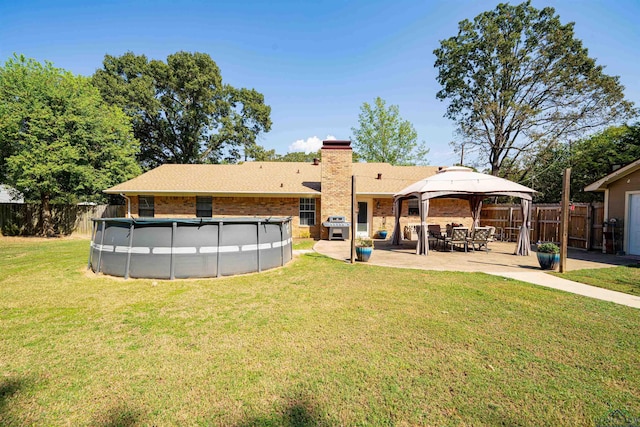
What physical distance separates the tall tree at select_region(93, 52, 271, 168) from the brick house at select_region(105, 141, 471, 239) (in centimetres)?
1226

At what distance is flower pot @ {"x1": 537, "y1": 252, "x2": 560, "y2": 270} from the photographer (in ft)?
24.9

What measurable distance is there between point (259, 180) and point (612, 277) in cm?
1479

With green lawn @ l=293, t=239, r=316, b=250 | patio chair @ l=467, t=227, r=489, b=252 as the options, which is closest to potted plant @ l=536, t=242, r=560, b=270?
patio chair @ l=467, t=227, r=489, b=252

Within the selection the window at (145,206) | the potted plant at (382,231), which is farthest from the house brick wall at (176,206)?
the potted plant at (382,231)

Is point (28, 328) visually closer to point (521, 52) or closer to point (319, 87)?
point (319, 87)

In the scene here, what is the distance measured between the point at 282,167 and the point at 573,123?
76.2ft

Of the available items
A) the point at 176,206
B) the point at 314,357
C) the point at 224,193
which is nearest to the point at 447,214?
the point at 224,193

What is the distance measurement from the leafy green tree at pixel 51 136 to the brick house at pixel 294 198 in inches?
124

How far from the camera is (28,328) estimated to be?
3828 millimetres

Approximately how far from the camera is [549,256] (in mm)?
7617

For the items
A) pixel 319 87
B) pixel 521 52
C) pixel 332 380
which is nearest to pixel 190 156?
pixel 319 87

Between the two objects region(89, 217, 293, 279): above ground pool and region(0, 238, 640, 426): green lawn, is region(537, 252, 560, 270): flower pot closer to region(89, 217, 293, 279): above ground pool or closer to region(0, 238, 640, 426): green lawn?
region(0, 238, 640, 426): green lawn

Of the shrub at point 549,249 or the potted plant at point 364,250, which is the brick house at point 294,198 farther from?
the shrub at point 549,249

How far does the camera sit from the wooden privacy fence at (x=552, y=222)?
11469 mm
